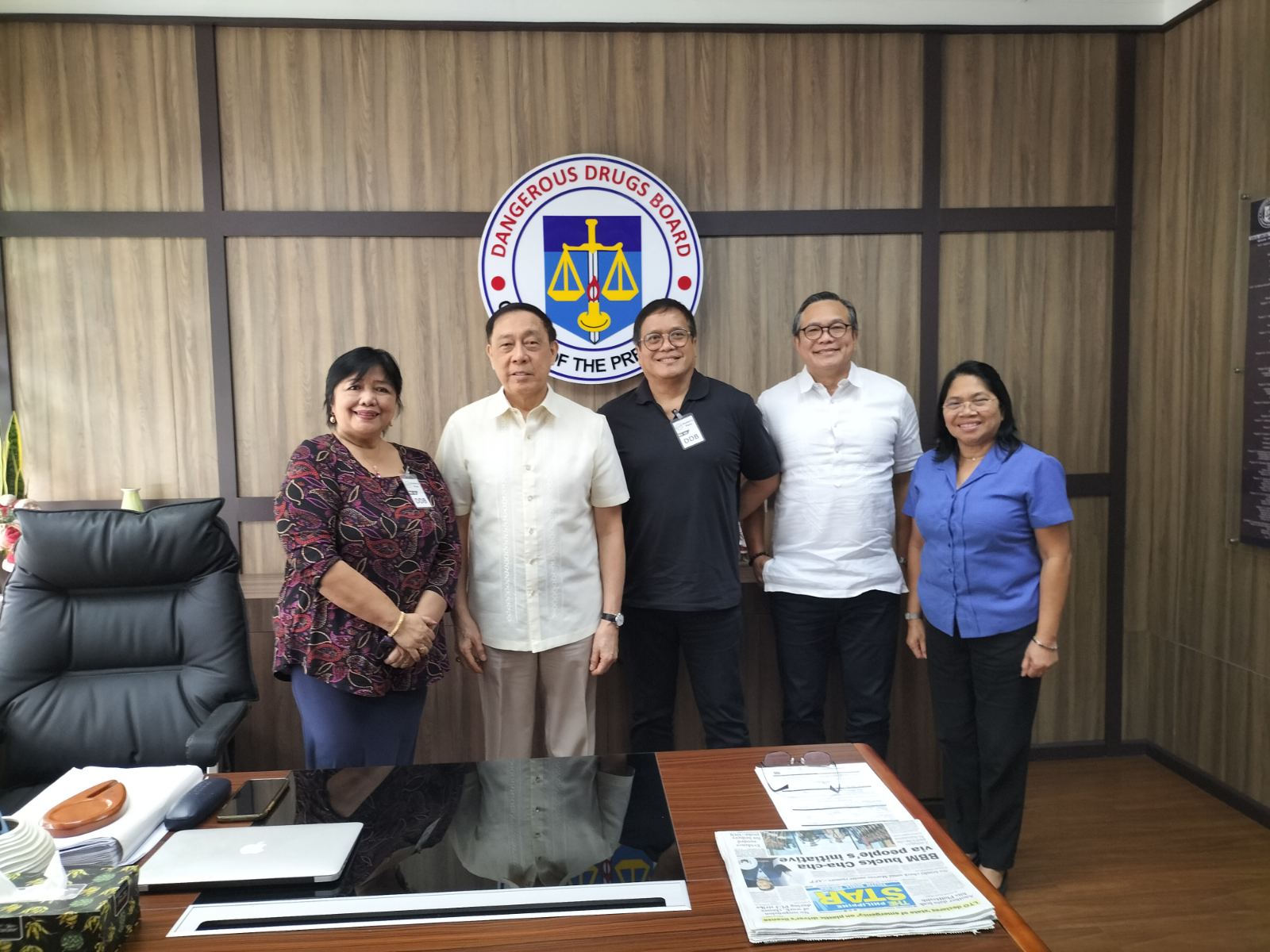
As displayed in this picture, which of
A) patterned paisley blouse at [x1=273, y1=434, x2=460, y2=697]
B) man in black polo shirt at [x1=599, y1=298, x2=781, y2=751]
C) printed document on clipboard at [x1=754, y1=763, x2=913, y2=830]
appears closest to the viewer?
printed document on clipboard at [x1=754, y1=763, x2=913, y2=830]

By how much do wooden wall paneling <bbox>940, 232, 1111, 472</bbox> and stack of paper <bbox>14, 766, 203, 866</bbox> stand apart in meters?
2.93

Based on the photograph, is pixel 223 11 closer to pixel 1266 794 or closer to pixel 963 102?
pixel 963 102

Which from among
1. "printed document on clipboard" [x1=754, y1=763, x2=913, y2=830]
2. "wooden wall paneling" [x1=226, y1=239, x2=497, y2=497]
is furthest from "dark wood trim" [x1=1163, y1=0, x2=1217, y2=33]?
"printed document on clipboard" [x1=754, y1=763, x2=913, y2=830]

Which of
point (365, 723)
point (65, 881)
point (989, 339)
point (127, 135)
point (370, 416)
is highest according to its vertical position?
point (127, 135)

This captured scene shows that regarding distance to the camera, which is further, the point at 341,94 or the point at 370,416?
the point at 341,94

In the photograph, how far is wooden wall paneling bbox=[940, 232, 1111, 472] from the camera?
3271 millimetres

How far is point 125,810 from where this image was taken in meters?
1.34

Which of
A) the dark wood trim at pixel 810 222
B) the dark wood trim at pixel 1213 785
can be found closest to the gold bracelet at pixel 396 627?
the dark wood trim at pixel 810 222

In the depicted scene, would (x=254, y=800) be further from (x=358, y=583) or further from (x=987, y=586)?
(x=987, y=586)

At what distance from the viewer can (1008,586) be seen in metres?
Answer: 2.35

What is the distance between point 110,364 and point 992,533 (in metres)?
3.13

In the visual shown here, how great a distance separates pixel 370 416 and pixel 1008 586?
71.1 inches

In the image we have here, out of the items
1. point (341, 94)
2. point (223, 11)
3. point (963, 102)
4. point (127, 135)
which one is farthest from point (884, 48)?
point (127, 135)

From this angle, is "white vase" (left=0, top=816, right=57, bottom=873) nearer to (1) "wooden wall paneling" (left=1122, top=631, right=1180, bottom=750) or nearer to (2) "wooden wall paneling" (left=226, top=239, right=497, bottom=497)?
(2) "wooden wall paneling" (left=226, top=239, right=497, bottom=497)
